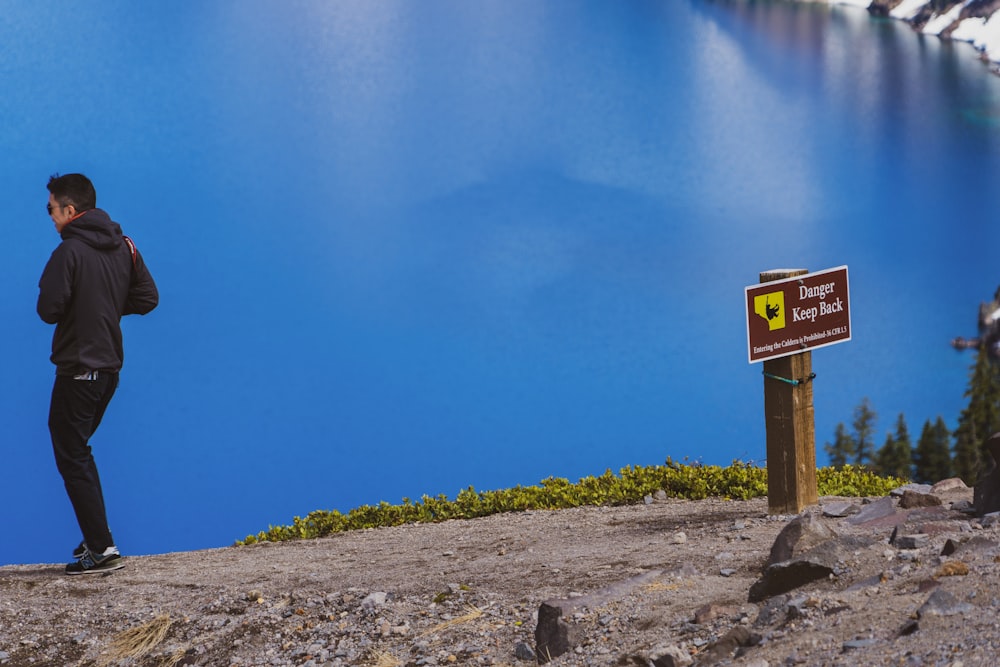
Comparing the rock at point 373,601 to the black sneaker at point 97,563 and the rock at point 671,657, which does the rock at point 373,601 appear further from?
the black sneaker at point 97,563

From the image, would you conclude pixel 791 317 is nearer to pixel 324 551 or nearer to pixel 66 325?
pixel 324 551

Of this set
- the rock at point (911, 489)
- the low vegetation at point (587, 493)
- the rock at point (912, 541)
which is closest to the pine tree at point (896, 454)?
the low vegetation at point (587, 493)

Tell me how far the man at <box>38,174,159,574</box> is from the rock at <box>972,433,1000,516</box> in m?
5.57

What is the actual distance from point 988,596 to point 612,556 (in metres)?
2.66

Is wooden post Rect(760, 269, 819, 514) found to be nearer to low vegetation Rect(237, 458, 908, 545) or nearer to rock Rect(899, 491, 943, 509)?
rock Rect(899, 491, 943, 509)

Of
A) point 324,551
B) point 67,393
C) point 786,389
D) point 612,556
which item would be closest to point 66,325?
point 67,393

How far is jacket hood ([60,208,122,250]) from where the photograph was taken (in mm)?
7781

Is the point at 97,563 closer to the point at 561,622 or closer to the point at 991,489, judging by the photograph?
the point at 561,622

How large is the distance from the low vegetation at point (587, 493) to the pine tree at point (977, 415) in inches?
416

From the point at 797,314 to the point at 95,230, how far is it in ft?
15.4

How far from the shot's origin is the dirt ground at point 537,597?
4.80m

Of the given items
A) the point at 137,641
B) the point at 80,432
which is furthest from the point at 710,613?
the point at 80,432

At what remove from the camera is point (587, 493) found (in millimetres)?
9477

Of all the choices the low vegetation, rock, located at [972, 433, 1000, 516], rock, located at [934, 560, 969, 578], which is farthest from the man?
rock, located at [972, 433, 1000, 516]
